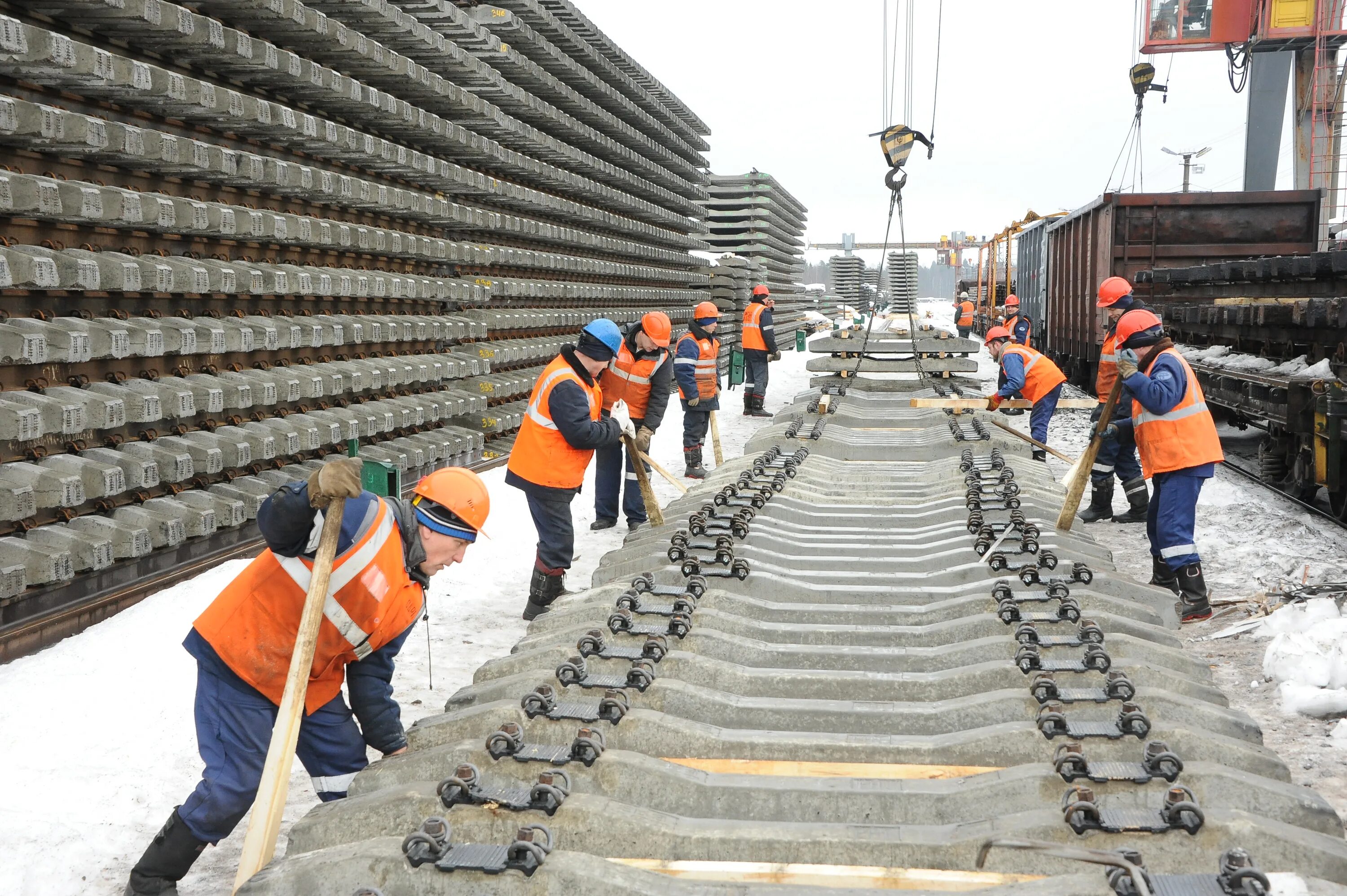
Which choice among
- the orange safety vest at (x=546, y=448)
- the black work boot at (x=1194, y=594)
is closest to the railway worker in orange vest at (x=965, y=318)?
the black work boot at (x=1194, y=594)

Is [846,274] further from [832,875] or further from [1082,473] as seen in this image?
[832,875]

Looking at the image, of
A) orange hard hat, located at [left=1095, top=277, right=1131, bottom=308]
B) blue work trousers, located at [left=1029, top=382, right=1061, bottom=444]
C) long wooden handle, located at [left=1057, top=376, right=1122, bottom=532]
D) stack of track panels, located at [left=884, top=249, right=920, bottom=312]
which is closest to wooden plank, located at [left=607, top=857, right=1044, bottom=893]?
long wooden handle, located at [left=1057, top=376, right=1122, bottom=532]

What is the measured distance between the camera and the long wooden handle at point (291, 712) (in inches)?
106

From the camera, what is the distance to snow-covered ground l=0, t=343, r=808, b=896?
138 inches

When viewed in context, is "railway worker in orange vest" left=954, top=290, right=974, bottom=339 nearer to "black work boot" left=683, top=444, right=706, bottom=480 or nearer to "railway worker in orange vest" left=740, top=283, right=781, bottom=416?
"railway worker in orange vest" left=740, top=283, right=781, bottom=416

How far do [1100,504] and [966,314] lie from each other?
19364 mm

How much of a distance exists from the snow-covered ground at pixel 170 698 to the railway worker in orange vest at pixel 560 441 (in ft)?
1.87

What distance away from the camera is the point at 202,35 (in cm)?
584

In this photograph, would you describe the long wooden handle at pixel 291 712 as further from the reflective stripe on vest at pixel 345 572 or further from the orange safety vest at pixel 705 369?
the orange safety vest at pixel 705 369

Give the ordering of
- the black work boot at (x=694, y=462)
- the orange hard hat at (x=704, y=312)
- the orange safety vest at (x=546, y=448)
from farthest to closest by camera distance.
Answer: the orange hard hat at (x=704, y=312)
the black work boot at (x=694, y=462)
the orange safety vest at (x=546, y=448)

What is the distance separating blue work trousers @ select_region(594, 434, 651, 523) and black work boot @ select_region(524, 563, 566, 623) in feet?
8.06

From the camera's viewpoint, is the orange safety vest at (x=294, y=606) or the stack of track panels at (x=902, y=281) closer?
the orange safety vest at (x=294, y=606)

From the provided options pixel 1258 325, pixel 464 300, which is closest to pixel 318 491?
pixel 464 300

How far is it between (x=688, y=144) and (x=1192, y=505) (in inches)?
647
